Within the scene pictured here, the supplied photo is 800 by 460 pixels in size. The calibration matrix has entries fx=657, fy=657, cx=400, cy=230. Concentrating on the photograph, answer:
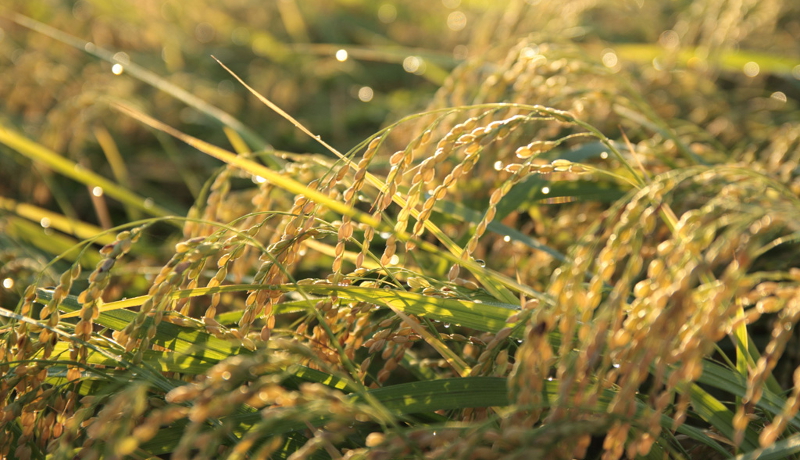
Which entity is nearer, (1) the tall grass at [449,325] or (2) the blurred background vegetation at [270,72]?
(1) the tall grass at [449,325]

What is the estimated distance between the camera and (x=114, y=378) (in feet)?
3.84

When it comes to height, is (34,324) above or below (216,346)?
above

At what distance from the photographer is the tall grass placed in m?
0.91

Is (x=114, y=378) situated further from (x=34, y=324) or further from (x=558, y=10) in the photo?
(x=558, y=10)

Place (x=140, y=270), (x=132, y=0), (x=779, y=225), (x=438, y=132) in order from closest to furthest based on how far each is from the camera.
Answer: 1. (x=779, y=225)
2. (x=140, y=270)
3. (x=438, y=132)
4. (x=132, y=0)

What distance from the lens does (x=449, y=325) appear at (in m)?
1.49

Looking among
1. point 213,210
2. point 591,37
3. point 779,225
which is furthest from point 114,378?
point 591,37

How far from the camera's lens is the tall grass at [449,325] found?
909mm

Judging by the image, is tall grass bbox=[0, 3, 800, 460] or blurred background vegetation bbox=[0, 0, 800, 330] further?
blurred background vegetation bbox=[0, 0, 800, 330]

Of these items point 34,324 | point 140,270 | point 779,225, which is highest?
point 779,225

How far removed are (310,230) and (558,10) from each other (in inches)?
98.9

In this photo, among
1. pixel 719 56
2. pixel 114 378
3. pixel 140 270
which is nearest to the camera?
pixel 114 378

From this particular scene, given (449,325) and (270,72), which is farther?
(270,72)

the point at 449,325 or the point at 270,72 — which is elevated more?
the point at 270,72
